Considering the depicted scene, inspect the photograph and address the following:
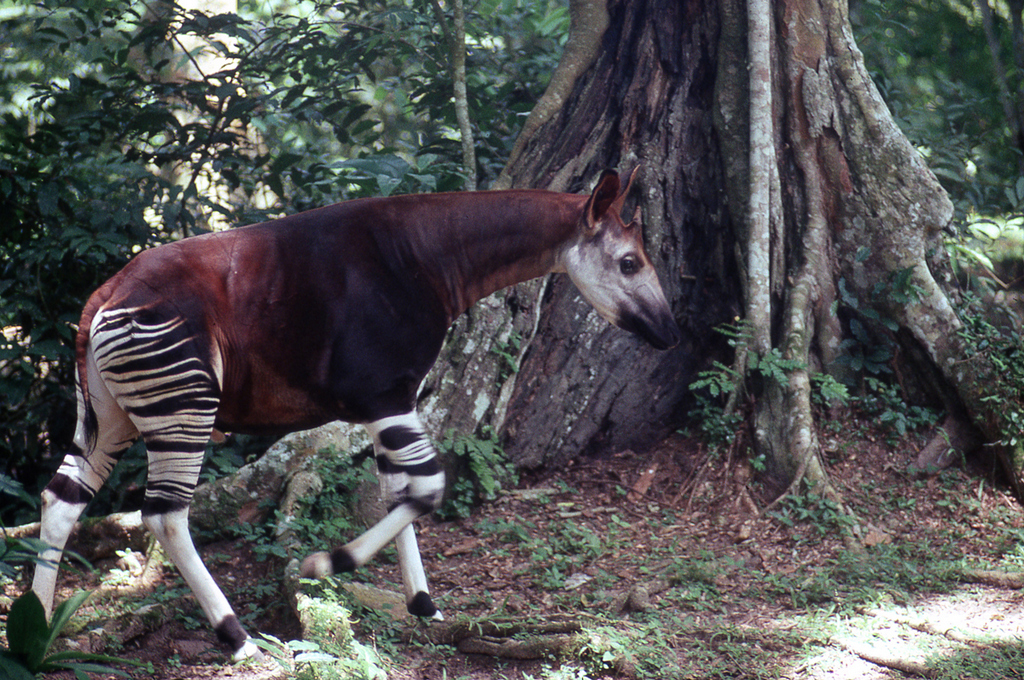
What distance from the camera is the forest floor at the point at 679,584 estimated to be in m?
2.88

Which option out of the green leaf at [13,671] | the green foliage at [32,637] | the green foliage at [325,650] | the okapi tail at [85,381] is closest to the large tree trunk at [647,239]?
the green foliage at [325,650]

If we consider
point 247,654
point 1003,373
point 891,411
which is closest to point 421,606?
point 247,654

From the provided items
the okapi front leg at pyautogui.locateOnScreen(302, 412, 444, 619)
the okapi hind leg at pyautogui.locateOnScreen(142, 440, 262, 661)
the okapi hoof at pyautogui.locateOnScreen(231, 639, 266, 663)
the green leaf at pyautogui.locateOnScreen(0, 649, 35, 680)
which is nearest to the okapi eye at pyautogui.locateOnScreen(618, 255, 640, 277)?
the okapi front leg at pyautogui.locateOnScreen(302, 412, 444, 619)

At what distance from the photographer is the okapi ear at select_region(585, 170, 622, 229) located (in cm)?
298

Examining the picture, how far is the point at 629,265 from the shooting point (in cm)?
314

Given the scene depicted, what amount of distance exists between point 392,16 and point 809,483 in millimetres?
4169

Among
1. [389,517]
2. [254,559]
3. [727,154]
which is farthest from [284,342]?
[727,154]

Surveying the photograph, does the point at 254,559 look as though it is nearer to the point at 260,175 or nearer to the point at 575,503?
the point at 575,503

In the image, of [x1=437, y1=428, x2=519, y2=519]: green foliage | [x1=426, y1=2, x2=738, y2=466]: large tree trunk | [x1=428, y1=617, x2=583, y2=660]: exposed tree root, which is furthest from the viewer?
[x1=426, y1=2, x2=738, y2=466]: large tree trunk

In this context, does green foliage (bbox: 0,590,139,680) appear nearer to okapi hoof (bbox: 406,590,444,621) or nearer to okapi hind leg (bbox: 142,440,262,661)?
okapi hind leg (bbox: 142,440,262,661)

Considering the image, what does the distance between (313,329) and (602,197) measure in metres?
1.23

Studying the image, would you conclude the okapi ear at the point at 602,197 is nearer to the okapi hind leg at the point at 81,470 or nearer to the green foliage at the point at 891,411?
the okapi hind leg at the point at 81,470

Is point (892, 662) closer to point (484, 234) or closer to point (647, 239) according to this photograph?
point (484, 234)

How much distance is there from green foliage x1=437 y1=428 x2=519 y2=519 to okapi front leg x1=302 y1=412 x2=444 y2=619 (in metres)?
1.35
